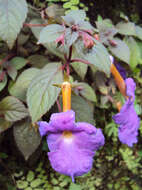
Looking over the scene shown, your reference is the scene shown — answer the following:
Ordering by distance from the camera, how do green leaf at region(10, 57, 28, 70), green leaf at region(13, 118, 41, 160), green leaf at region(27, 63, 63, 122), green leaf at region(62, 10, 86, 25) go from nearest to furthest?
green leaf at region(27, 63, 63, 122), green leaf at region(62, 10, 86, 25), green leaf at region(13, 118, 41, 160), green leaf at region(10, 57, 28, 70)

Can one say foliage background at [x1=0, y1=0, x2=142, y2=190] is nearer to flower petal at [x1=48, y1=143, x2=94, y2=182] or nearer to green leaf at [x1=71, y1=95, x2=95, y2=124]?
green leaf at [x1=71, y1=95, x2=95, y2=124]

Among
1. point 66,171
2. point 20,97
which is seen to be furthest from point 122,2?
point 66,171

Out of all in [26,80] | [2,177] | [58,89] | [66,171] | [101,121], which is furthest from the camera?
[101,121]

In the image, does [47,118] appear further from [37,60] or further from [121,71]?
[121,71]

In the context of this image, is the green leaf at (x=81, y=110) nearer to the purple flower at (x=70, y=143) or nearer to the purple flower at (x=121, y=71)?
the purple flower at (x=70, y=143)

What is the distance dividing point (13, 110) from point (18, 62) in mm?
275

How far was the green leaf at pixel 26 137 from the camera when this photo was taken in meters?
1.06

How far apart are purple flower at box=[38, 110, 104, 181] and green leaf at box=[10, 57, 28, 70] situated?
0.50 meters

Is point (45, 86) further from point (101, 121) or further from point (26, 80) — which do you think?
point (101, 121)

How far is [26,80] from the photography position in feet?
A: 3.48

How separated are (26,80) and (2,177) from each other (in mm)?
570

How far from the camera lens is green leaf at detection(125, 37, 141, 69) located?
59.2 inches

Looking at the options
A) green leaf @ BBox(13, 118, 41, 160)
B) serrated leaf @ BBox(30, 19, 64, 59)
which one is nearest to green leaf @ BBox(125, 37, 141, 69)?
serrated leaf @ BBox(30, 19, 64, 59)

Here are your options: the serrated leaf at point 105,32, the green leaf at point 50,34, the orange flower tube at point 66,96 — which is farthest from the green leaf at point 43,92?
the serrated leaf at point 105,32
